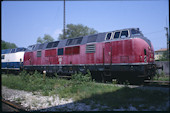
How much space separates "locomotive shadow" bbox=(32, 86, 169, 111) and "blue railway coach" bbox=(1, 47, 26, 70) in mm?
15006

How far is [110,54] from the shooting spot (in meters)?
10.0

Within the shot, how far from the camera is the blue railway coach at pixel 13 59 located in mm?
19094

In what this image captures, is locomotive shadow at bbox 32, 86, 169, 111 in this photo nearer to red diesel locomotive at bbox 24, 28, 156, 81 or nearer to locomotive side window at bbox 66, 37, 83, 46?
red diesel locomotive at bbox 24, 28, 156, 81

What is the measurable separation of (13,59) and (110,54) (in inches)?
605

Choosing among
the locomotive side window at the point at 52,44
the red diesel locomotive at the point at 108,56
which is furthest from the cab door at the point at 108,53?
the locomotive side window at the point at 52,44

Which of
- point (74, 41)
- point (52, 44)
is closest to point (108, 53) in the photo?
point (74, 41)

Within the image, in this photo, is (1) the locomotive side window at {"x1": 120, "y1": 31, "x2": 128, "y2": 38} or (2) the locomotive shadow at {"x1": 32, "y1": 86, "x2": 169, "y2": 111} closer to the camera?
(2) the locomotive shadow at {"x1": 32, "y1": 86, "x2": 169, "y2": 111}

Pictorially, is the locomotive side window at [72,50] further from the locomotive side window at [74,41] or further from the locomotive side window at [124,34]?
the locomotive side window at [124,34]

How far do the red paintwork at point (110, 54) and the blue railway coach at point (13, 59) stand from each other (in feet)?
23.8

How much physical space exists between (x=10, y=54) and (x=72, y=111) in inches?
765

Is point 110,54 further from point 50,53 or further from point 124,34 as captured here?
point 50,53

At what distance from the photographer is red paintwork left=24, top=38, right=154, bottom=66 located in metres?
8.96

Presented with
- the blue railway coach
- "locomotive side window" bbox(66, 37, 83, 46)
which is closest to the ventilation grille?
"locomotive side window" bbox(66, 37, 83, 46)

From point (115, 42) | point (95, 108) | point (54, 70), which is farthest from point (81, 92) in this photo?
point (54, 70)
